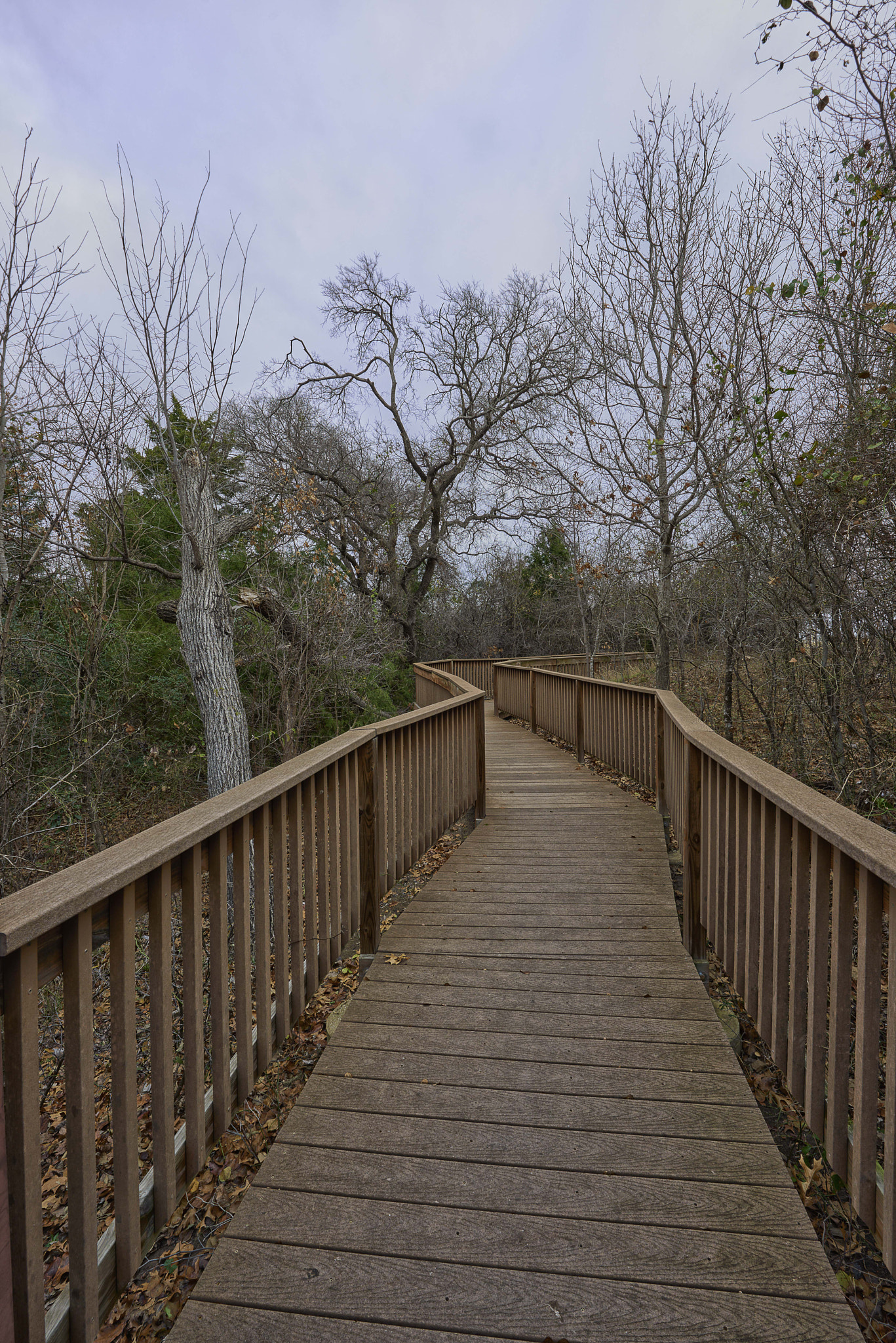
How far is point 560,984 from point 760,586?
202 inches

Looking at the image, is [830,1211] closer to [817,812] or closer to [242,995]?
[817,812]

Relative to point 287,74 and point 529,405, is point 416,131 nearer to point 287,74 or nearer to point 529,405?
point 287,74

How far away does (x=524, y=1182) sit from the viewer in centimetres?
183

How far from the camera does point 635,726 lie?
6.79 metres

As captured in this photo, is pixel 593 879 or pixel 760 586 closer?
pixel 593 879

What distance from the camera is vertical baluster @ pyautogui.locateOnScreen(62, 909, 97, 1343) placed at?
1233mm

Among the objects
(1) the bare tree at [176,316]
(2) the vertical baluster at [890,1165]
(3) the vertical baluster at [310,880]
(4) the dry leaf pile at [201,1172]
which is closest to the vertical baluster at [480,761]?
(4) the dry leaf pile at [201,1172]

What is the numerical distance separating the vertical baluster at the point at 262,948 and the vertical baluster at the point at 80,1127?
783mm

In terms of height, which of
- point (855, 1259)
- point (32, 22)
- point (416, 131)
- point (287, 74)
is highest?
point (416, 131)

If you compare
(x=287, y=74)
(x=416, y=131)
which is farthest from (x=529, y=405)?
(x=287, y=74)

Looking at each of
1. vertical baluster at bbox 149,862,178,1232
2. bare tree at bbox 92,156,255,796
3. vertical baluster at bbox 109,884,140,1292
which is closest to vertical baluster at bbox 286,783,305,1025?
vertical baluster at bbox 149,862,178,1232

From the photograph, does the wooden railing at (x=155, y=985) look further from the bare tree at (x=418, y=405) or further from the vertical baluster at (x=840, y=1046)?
the bare tree at (x=418, y=405)

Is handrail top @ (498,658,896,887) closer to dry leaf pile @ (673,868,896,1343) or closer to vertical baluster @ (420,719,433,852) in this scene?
dry leaf pile @ (673,868,896,1343)

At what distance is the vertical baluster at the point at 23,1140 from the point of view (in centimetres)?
108
